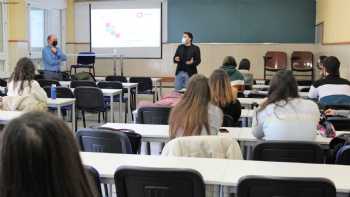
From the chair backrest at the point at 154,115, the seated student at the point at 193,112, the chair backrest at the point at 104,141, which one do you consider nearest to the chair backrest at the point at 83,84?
the chair backrest at the point at 154,115

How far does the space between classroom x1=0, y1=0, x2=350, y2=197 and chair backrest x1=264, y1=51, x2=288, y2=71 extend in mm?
25

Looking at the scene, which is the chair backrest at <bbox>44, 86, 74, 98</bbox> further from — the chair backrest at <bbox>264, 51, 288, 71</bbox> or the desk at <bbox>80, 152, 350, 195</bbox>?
the chair backrest at <bbox>264, 51, 288, 71</bbox>

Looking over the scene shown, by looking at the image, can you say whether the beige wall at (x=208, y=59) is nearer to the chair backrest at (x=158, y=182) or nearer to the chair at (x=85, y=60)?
the chair at (x=85, y=60)

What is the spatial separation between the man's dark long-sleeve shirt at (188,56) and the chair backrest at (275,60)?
9.81ft

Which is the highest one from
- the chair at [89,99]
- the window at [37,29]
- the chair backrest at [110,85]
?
the window at [37,29]

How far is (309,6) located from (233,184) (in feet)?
34.2

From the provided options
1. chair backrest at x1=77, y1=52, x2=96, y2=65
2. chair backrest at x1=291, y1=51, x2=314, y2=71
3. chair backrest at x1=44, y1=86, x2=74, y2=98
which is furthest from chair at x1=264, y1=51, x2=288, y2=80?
chair backrest at x1=44, y1=86, x2=74, y2=98

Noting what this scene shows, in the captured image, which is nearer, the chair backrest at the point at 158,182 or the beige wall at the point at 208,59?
the chair backrest at the point at 158,182

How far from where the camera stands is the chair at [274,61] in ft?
39.3

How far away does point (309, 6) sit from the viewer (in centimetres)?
1206

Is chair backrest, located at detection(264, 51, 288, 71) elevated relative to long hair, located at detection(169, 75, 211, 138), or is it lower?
elevated

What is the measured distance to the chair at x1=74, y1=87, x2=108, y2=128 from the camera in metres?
7.51

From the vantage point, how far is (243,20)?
12.4 metres

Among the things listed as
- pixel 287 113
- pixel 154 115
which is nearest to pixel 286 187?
pixel 287 113
